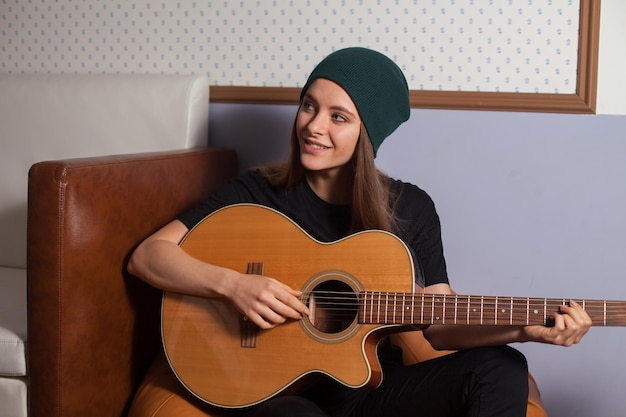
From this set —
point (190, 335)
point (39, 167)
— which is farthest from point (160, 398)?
point (39, 167)

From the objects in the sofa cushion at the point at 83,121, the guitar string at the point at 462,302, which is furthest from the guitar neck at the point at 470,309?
the sofa cushion at the point at 83,121

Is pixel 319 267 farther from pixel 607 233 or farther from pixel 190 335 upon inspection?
pixel 607 233

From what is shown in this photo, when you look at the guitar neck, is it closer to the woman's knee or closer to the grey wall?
the woman's knee

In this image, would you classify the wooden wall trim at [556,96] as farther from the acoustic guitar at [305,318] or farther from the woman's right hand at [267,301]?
the woman's right hand at [267,301]

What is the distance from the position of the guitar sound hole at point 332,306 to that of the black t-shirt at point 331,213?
0.18 metres

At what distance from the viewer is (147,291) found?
5.69 ft

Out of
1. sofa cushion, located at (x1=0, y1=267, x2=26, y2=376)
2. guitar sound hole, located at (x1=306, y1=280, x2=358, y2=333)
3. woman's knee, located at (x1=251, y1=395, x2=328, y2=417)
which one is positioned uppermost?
guitar sound hole, located at (x1=306, y1=280, x2=358, y2=333)

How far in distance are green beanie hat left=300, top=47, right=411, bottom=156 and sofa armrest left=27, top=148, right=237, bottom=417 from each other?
47 cm

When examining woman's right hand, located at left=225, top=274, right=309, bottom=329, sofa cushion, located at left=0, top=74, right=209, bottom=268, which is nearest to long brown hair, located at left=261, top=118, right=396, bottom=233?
woman's right hand, located at left=225, top=274, right=309, bottom=329

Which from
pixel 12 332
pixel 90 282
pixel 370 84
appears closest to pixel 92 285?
pixel 90 282

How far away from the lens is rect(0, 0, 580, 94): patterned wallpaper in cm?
188

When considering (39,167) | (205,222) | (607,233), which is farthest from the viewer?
(607,233)

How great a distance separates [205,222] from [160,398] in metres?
0.37

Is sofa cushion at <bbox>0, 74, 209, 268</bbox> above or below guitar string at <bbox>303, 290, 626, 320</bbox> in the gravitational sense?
above
